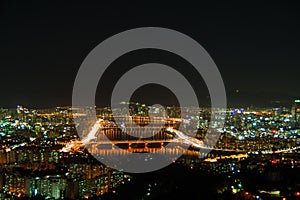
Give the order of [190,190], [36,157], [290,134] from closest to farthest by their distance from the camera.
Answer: [190,190]
[36,157]
[290,134]

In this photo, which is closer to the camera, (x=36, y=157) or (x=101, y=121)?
(x=36, y=157)

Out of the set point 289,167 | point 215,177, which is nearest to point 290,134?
point 289,167

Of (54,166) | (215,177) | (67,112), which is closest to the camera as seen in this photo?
(215,177)

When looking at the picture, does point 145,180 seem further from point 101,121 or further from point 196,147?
point 101,121

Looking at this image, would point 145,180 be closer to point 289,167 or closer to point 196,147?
point 289,167

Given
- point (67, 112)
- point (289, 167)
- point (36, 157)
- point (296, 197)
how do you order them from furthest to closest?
point (67, 112) → point (36, 157) → point (289, 167) → point (296, 197)

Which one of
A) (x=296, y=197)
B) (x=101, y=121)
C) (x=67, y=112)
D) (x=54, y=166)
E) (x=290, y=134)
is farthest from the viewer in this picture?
(x=67, y=112)

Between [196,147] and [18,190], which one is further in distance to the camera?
[196,147]

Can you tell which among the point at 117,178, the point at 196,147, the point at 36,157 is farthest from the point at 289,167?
the point at 36,157
